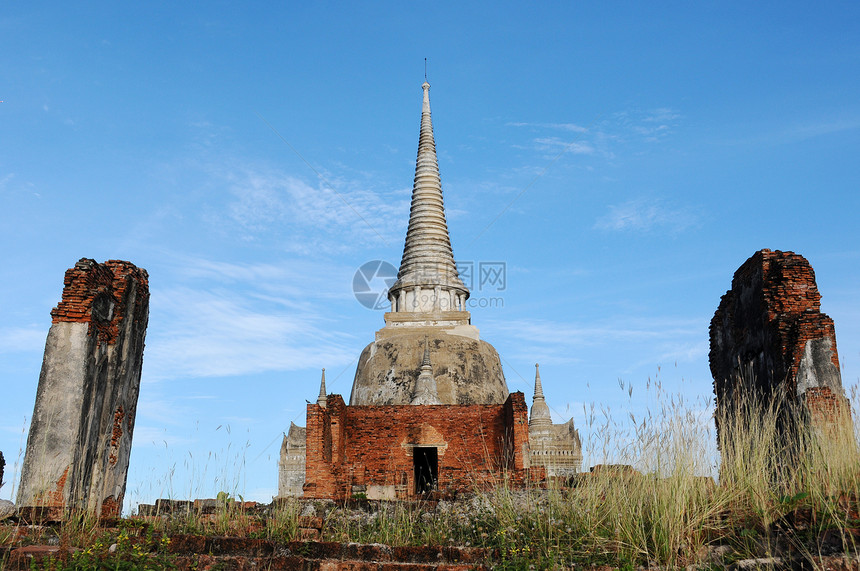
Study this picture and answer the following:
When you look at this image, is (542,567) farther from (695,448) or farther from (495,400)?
(495,400)

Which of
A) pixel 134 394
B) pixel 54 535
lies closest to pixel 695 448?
pixel 54 535

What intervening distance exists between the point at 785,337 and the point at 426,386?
42.6ft

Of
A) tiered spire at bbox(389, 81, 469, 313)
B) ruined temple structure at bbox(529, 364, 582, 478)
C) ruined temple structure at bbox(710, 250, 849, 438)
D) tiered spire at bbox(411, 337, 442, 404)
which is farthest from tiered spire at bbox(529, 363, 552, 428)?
ruined temple structure at bbox(710, 250, 849, 438)

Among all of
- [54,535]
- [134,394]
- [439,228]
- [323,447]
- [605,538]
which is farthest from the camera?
[439,228]

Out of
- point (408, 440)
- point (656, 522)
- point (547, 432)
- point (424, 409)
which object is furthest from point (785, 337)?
point (547, 432)

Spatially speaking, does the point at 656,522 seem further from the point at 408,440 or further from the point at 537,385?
the point at 537,385

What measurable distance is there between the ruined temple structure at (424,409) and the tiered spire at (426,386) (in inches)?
1.3

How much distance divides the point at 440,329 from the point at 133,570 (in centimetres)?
2014

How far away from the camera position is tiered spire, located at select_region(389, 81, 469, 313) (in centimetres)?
2762

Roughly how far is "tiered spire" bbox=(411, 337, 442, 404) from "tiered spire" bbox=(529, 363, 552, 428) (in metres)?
6.36

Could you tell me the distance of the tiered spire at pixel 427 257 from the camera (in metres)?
27.6

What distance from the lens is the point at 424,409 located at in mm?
16312

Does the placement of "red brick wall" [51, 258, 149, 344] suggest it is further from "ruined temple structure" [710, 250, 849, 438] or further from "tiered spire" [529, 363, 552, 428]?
"tiered spire" [529, 363, 552, 428]

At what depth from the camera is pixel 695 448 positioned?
6258 millimetres
